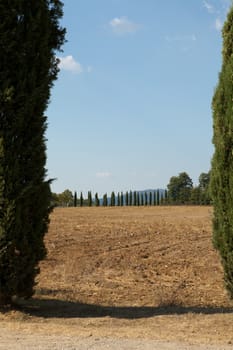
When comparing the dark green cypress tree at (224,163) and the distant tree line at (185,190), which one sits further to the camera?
the distant tree line at (185,190)

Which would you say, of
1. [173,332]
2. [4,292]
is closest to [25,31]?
[4,292]

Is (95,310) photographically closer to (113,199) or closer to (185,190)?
(113,199)

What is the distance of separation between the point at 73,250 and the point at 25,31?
991cm

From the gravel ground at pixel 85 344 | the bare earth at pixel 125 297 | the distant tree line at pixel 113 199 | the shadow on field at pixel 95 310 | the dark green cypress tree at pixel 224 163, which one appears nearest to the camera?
the gravel ground at pixel 85 344

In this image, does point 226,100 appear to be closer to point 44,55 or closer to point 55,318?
point 44,55

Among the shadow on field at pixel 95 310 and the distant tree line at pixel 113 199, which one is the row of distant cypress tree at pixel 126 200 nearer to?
the distant tree line at pixel 113 199

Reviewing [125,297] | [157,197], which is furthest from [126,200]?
[125,297]

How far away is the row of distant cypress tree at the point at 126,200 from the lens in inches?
2911

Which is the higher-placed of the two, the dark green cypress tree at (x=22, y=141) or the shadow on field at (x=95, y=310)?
the dark green cypress tree at (x=22, y=141)

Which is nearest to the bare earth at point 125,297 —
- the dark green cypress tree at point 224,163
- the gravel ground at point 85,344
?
the gravel ground at point 85,344

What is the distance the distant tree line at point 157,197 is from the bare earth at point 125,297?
4557cm

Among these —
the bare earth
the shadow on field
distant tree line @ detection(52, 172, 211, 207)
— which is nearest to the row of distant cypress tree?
distant tree line @ detection(52, 172, 211, 207)

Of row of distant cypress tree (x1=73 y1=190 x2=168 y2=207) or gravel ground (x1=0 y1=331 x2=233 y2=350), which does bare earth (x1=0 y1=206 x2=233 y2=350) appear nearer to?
gravel ground (x1=0 y1=331 x2=233 y2=350)

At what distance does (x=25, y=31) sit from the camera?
30.2 ft
